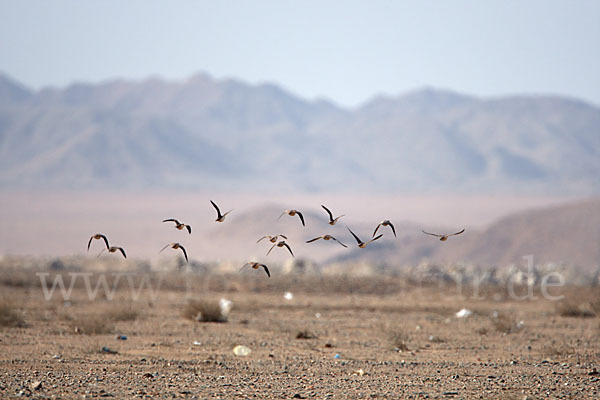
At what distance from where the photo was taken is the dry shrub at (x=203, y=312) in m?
20.3

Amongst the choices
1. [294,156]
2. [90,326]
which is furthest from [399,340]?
[294,156]

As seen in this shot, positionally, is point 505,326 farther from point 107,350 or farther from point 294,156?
point 294,156

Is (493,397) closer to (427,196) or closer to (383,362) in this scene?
(383,362)

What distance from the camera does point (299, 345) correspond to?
1695 centimetres

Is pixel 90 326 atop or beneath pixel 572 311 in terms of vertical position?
atop

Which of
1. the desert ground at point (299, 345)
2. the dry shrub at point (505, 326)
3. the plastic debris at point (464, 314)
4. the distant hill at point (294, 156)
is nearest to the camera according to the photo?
the desert ground at point (299, 345)

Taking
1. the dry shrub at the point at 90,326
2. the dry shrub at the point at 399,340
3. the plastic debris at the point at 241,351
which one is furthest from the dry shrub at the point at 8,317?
the dry shrub at the point at 399,340

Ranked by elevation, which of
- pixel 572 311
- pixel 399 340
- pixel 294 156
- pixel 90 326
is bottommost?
pixel 399 340

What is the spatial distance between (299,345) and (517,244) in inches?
1977

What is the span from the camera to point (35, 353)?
14.8 metres

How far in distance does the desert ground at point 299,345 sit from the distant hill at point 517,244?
32.3 metres

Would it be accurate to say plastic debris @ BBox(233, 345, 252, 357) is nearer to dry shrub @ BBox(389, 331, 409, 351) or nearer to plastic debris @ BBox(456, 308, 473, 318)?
dry shrub @ BBox(389, 331, 409, 351)

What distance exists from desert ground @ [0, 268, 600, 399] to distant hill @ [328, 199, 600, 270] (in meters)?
32.3

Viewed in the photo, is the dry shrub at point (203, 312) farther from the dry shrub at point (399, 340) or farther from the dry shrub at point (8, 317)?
the dry shrub at point (399, 340)
